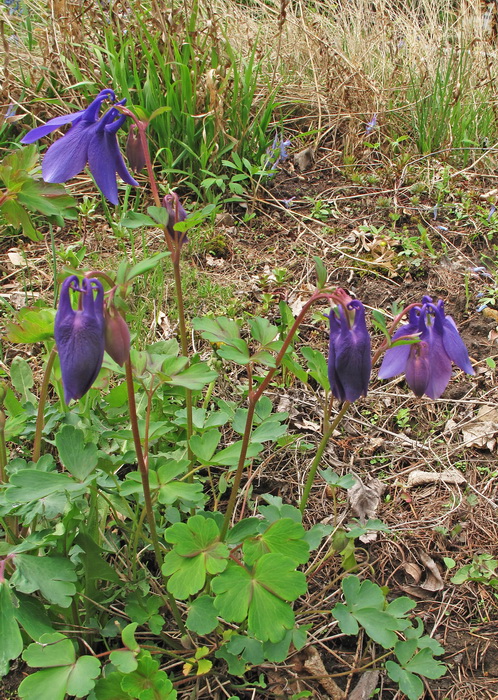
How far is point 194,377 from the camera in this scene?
1.33 metres

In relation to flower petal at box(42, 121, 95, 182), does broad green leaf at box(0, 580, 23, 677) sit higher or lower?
lower

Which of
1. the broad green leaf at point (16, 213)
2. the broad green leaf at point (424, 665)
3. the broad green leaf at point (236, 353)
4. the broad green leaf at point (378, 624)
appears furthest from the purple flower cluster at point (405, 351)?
the broad green leaf at point (16, 213)

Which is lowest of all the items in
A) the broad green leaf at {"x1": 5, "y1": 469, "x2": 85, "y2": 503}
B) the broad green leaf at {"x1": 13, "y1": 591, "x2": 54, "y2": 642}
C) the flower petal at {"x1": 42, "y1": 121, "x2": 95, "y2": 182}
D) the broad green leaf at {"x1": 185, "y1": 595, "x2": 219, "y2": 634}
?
the broad green leaf at {"x1": 185, "y1": 595, "x2": 219, "y2": 634}

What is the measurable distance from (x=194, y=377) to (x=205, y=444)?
0.78 feet

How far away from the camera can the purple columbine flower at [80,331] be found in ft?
3.48

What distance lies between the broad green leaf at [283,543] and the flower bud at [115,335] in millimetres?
480

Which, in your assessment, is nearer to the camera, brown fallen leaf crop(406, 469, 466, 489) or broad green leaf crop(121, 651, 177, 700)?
broad green leaf crop(121, 651, 177, 700)

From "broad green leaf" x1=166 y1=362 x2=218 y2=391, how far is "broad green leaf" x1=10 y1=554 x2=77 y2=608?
17.2 inches

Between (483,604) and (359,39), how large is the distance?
450cm

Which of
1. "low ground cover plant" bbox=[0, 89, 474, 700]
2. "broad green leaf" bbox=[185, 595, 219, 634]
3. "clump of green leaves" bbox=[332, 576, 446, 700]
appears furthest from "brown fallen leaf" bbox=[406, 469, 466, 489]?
"broad green leaf" bbox=[185, 595, 219, 634]

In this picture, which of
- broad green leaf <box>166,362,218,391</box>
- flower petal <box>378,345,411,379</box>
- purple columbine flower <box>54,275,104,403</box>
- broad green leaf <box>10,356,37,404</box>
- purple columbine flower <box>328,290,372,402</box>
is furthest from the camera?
broad green leaf <box>10,356,37,404</box>

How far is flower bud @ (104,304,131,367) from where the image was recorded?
1.10 metres

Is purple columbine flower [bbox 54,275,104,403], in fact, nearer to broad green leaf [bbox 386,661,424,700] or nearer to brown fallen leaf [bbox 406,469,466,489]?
broad green leaf [bbox 386,661,424,700]

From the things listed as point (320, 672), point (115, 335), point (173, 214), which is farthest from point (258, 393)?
point (320, 672)
